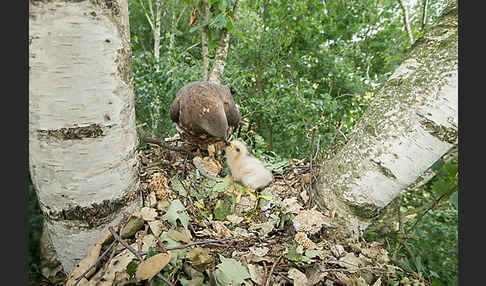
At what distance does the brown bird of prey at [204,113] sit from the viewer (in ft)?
4.42

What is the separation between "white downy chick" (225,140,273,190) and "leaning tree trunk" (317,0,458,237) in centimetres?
37

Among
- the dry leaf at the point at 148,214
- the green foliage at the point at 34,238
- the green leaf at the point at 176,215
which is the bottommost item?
the green foliage at the point at 34,238

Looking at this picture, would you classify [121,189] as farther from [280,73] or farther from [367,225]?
[280,73]

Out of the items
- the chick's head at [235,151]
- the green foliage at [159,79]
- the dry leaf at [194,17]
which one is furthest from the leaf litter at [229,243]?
the green foliage at [159,79]

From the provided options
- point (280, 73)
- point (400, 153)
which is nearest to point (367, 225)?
point (400, 153)

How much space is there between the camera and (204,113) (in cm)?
137

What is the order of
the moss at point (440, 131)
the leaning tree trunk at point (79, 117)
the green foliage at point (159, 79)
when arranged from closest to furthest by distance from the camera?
the leaning tree trunk at point (79, 117) < the moss at point (440, 131) < the green foliage at point (159, 79)

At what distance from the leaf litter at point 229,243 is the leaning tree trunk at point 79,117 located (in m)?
0.13

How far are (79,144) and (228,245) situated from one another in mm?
568

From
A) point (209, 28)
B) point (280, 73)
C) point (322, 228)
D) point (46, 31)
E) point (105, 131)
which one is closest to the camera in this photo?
point (46, 31)

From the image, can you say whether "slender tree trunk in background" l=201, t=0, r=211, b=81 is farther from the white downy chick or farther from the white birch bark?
the white downy chick

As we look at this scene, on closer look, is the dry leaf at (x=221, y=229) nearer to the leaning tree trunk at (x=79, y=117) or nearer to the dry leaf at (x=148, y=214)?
the dry leaf at (x=148, y=214)

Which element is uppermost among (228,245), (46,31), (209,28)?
Answer: (209,28)

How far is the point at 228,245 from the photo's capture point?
83 cm
